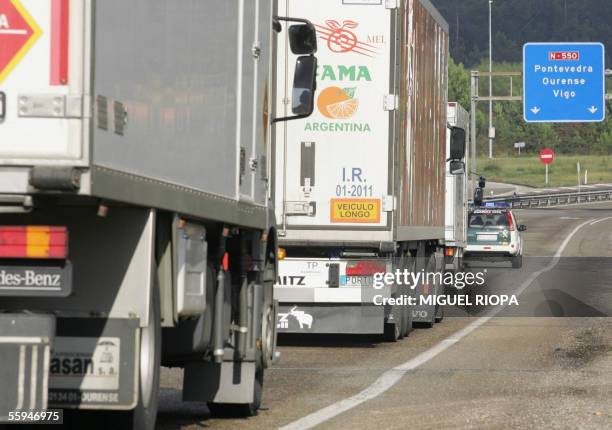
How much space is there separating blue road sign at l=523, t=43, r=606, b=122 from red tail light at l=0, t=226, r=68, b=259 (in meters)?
47.9

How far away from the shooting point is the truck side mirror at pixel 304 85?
34.8 ft

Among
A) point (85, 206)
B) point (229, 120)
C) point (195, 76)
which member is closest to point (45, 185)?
point (85, 206)

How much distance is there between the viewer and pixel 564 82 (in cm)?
5400

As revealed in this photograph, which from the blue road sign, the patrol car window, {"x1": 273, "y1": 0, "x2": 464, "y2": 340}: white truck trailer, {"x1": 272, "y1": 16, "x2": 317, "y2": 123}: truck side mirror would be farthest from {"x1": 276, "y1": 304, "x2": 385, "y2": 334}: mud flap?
the blue road sign

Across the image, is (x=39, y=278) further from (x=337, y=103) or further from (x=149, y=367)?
(x=337, y=103)

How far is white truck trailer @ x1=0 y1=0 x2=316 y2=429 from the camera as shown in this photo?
6414 millimetres

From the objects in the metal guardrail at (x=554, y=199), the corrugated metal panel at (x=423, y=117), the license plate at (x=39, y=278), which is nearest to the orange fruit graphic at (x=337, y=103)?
the corrugated metal panel at (x=423, y=117)

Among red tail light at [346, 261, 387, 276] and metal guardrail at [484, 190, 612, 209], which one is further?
metal guardrail at [484, 190, 612, 209]

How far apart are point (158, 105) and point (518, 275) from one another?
31.2 m

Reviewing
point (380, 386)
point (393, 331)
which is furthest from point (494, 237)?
point (380, 386)

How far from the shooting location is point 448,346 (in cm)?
1756

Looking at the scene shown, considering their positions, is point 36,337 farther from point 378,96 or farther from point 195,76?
point 378,96

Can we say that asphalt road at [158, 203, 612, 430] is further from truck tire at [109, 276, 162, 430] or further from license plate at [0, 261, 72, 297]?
license plate at [0, 261, 72, 297]

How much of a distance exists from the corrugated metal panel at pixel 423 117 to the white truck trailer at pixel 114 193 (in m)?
8.22
